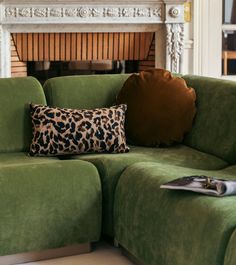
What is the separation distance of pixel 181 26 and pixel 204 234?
3.35 m

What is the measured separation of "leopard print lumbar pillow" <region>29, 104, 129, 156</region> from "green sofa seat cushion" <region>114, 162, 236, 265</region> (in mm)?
415

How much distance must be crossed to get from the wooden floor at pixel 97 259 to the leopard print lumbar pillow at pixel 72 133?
576 mm

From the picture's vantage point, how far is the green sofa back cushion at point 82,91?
3.84 meters

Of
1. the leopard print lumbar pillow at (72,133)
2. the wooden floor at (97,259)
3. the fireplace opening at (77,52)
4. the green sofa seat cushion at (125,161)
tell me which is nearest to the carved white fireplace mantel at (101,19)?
the fireplace opening at (77,52)

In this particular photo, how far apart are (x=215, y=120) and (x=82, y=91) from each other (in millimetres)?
823

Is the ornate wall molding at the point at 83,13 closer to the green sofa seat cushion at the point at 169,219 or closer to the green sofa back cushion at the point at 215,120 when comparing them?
the green sofa back cushion at the point at 215,120

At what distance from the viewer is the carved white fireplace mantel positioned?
17.5 feet

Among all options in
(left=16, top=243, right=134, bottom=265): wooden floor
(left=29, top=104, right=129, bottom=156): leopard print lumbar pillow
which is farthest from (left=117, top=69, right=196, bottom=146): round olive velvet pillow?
(left=16, top=243, right=134, bottom=265): wooden floor

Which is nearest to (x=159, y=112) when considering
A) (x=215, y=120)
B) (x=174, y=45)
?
(x=215, y=120)

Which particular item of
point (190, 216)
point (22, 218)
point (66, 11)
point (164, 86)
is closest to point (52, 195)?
point (22, 218)

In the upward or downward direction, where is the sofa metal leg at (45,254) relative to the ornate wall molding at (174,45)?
downward

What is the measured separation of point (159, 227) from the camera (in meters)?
2.76

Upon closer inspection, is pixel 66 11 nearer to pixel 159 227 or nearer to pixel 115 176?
pixel 115 176

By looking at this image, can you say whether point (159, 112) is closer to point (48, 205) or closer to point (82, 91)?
point (82, 91)
